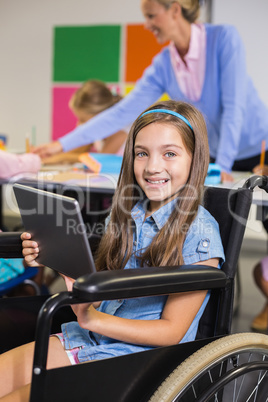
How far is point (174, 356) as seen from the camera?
3.28 ft

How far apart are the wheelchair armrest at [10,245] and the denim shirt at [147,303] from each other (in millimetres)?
203

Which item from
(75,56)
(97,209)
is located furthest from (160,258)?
(75,56)

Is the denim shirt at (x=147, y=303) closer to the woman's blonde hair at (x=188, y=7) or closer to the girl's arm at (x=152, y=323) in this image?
the girl's arm at (x=152, y=323)

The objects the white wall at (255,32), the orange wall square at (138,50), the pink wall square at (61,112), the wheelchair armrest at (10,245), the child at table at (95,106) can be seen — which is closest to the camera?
the wheelchair armrest at (10,245)

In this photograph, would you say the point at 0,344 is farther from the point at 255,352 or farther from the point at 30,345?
the point at 255,352

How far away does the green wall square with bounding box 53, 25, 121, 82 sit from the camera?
14.7 ft

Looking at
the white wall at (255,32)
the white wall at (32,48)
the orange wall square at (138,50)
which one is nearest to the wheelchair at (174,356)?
the white wall at (255,32)

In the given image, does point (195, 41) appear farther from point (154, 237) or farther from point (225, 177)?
point (154, 237)

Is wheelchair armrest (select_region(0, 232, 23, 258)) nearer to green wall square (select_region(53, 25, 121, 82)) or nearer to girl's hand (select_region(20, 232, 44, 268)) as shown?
girl's hand (select_region(20, 232, 44, 268))

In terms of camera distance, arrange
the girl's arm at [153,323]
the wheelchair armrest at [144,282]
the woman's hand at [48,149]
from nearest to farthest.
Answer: the wheelchair armrest at [144,282]
the girl's arm at [153,323]
the woman's hand at [48,149]

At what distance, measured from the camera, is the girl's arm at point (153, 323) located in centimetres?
99

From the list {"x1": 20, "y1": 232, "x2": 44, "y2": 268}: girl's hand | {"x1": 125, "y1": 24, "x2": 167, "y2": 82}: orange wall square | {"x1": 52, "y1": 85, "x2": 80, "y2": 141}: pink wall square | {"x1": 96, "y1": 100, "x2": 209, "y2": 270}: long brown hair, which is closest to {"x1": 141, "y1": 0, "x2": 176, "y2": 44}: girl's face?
{"x1": 96, "y1": 100, "x2": 209, "y2": 270}: long brown hair

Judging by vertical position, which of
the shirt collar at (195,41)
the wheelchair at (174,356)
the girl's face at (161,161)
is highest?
the shirt collar at (195,41)

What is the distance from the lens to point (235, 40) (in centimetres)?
219
